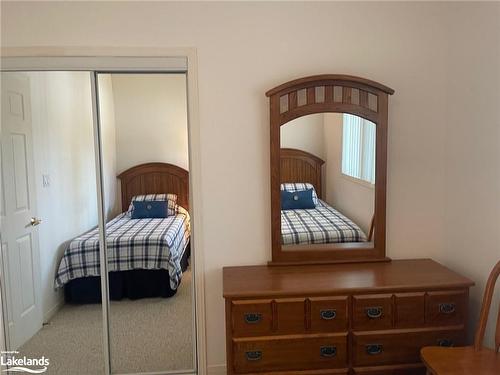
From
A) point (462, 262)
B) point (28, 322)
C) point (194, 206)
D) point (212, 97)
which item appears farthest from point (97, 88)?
point (462, 262)

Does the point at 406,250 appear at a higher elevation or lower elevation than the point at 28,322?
higher

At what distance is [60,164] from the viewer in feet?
7.76

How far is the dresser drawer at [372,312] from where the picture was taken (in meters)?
1.90

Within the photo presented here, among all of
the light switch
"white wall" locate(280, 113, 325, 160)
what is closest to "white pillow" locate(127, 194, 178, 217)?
the light switch

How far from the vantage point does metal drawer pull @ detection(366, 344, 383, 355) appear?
1.93 meters

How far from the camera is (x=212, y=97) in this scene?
2199mm

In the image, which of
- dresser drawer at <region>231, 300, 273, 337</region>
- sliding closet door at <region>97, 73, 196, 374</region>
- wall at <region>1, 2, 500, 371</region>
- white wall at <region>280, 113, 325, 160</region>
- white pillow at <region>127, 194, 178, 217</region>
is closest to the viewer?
dresser drawer at <region>231, 300, 273, 337</region>

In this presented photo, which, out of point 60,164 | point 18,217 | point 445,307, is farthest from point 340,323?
point 18,217

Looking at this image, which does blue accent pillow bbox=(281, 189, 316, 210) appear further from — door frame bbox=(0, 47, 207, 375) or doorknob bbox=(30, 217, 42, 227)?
doorknob bbox=(30, 217, 42, 227)

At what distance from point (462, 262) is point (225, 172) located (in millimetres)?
1552

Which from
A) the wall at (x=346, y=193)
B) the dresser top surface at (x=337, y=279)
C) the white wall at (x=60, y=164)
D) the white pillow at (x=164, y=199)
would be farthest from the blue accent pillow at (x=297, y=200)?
the white wall at (x=60, y=164)

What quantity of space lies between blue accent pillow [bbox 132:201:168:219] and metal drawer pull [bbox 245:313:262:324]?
948mm

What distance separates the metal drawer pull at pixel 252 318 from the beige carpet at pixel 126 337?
0.61 meters

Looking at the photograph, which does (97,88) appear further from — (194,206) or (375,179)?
(375,179)
